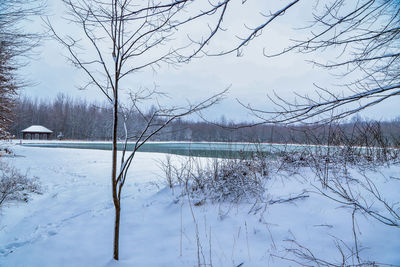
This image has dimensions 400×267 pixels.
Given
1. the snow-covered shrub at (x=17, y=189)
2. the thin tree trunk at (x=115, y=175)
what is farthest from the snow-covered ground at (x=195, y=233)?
the snow-covered shrub at (x=17, y=189)

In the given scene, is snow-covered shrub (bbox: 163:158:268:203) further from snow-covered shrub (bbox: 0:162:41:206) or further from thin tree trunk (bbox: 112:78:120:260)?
snow-covered shrub (bbox: 0:162:41:206)

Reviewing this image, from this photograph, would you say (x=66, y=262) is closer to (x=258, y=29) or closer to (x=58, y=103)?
(x=258, y=29)

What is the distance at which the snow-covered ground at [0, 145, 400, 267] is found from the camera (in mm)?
2012

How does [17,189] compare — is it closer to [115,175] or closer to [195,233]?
[115,175]

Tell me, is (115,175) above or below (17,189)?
above

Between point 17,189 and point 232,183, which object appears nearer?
point 232,183

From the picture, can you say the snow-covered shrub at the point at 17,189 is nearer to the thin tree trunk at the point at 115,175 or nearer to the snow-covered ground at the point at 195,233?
the snow-covered ground at the point at 195,233

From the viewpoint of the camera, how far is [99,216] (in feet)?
12.0

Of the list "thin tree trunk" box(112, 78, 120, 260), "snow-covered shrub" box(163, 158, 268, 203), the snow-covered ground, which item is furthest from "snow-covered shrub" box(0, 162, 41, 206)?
"thin tree trunk" box(112, 78, 120, 260)

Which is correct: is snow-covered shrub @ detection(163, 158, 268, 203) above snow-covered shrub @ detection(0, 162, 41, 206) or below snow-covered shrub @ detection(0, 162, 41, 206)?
above

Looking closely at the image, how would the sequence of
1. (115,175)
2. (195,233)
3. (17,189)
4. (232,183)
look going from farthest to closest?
(17,189), (232,183), (195,233), (115,175)

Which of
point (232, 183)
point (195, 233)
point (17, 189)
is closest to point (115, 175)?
point (195, 233)

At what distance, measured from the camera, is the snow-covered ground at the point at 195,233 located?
2.01m

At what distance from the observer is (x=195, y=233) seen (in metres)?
2.61
